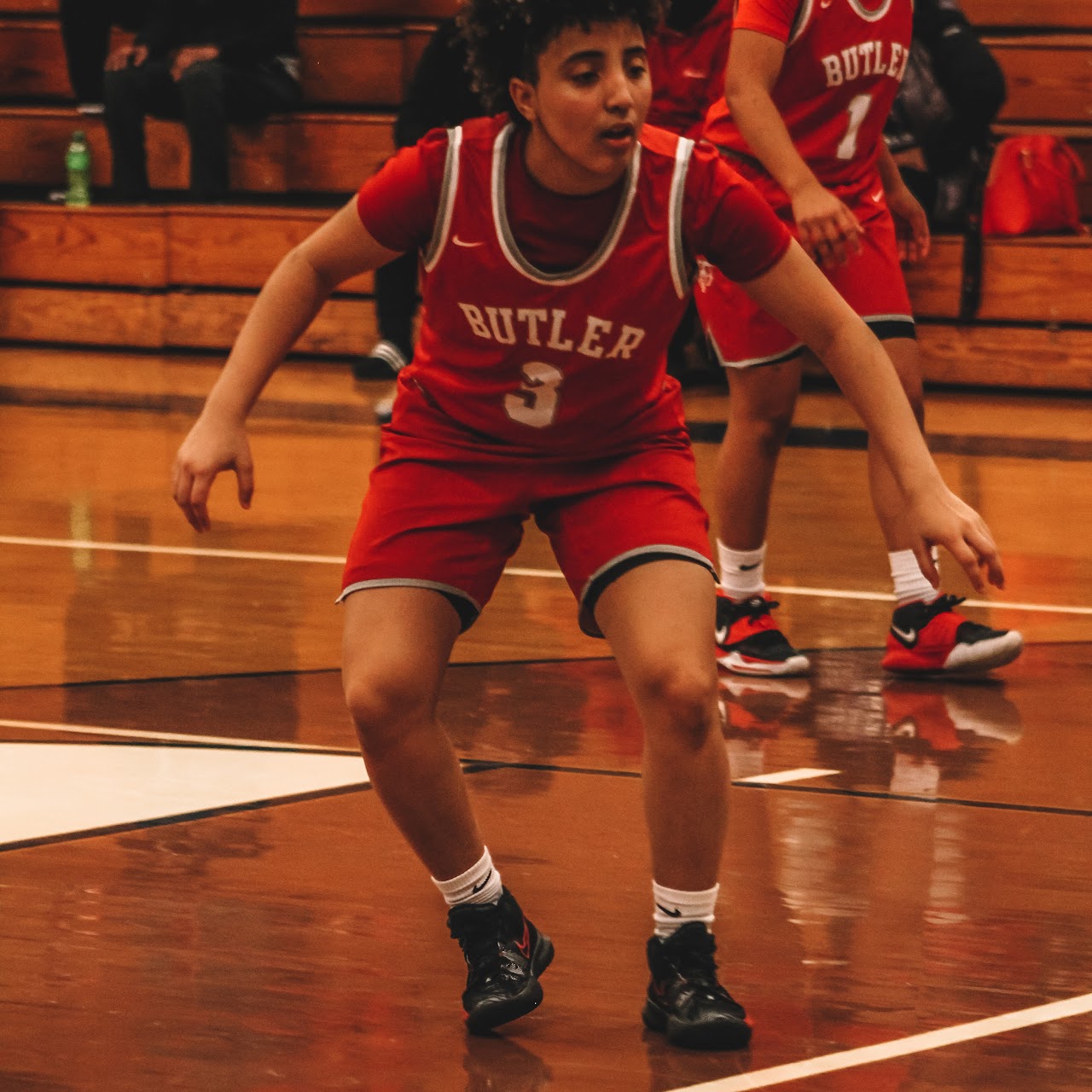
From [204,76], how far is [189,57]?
0.36 feet

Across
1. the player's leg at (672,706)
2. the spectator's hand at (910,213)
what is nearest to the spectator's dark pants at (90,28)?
the spectator's hand at (910,213)

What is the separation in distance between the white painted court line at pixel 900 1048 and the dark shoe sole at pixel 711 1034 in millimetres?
72

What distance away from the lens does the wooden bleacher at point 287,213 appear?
9359 millimetres

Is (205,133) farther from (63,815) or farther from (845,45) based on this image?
(63,815)

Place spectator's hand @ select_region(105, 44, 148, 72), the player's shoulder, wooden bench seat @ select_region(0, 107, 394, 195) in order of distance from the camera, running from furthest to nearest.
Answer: wooden bench seat @ select_region(0, 107, 394, 195), spectator's hand @ select_region(105, 44, 148, 72), the player's shoulder

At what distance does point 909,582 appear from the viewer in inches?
179

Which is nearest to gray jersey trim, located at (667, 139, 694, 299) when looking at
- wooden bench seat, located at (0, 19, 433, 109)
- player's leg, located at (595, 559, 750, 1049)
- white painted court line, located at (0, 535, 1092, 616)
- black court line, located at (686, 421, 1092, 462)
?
player's leg, located at (595, 559, 750, 1049)

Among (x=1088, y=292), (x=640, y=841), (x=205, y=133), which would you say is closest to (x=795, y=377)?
(x=640, y=841)

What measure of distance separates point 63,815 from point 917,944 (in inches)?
53.6

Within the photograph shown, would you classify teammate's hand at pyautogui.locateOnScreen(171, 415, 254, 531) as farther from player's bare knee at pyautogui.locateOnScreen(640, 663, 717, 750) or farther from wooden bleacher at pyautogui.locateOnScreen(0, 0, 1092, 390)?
wooden bleacher at pyautogui.locateOnScreen(0, 0, 1092, 390)

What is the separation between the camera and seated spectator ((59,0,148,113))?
1073cm

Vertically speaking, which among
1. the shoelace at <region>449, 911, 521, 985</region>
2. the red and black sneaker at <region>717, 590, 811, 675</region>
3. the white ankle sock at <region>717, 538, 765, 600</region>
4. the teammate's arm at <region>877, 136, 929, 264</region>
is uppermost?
the teammate's arm at <region>877, 136, 929, 264</region>

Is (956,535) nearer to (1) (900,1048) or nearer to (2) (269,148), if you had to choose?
(1) (900,1048)

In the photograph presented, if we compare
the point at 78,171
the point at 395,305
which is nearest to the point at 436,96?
the point at 395,305
